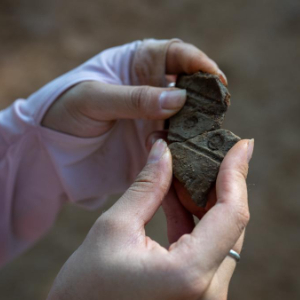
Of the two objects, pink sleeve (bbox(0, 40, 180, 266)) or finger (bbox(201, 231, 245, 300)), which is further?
pink sleeve (bbox(0, 40, 180, 266))

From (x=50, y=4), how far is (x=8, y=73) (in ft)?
2.80

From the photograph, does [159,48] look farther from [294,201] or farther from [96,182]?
[294,201]

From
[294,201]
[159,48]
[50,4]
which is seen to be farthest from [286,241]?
[50,4]

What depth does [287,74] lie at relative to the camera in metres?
2.93

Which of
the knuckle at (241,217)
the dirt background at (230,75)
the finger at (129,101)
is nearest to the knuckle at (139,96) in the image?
the finger at (129,101)

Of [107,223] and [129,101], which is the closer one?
[107,223]

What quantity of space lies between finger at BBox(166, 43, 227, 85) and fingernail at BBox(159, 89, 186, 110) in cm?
16

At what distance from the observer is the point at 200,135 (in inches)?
53.2

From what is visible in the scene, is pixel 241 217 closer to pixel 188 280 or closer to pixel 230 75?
pixel 188 280

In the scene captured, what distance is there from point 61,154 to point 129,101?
433 mm

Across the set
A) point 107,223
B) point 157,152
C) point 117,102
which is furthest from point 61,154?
point 107,223

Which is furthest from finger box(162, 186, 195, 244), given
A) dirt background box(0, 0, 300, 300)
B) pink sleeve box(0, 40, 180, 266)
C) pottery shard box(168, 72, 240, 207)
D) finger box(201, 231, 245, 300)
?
dirt background box(0, 0, 300, 300)

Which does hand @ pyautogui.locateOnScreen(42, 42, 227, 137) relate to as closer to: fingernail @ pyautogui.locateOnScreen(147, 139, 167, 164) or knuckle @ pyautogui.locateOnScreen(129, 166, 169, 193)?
fingernail @ pyautogui.locateOnScreen(147, 139, 167, 164)

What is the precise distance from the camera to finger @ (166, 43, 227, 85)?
1.49 meters
